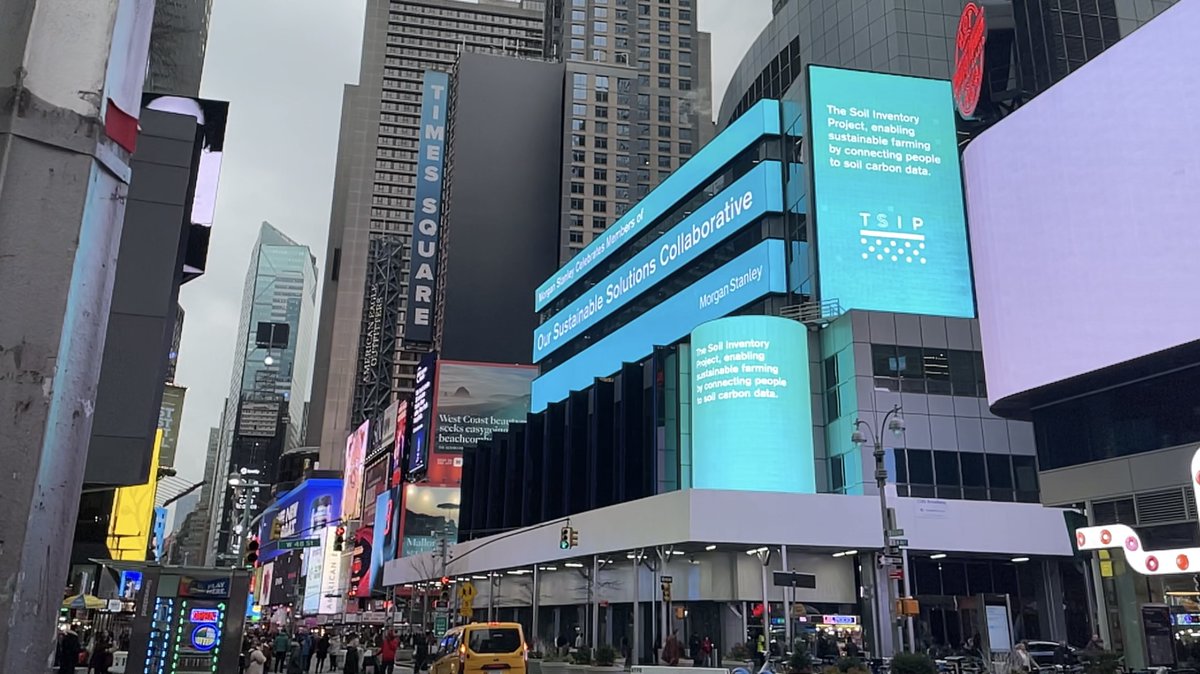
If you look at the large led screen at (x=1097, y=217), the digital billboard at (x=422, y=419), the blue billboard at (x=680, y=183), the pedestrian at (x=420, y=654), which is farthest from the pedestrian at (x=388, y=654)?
the digital billboard at (x=422, y=419)

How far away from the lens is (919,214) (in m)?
48.6

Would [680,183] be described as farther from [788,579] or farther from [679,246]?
[788,579]

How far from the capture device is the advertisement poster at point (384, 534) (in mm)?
101375

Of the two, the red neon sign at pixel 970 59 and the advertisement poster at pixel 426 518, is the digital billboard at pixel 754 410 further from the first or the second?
the advertisement poster at pixel 426 518

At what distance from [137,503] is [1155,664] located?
172ft

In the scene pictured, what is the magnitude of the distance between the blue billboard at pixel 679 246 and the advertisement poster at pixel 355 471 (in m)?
59.1

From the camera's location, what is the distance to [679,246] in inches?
2330

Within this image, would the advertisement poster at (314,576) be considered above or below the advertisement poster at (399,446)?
below

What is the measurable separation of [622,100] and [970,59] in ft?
333

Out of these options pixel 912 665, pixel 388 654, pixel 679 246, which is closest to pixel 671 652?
A: pixel 388 654

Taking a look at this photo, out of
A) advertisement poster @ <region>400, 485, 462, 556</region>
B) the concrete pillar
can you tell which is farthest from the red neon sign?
advertisement poster @ <region>400, 485, 462, 556</region>

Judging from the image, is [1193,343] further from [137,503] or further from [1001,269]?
[137,503]

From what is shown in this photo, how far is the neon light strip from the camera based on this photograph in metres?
27.5

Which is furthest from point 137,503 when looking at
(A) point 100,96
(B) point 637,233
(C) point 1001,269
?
(A) point 100,96
